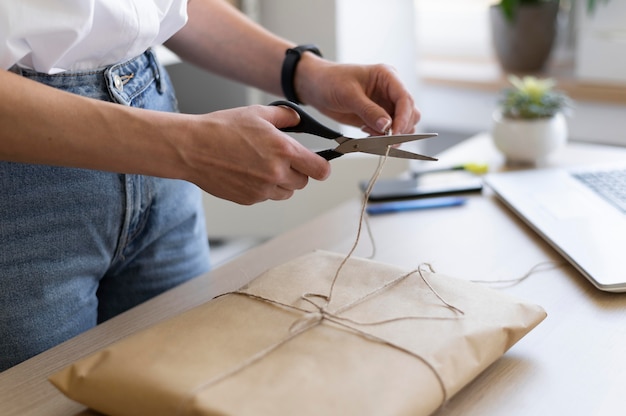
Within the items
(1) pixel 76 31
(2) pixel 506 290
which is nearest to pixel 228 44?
(1) pixel 76 31

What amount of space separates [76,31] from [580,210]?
656mm

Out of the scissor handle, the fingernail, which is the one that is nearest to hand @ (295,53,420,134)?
the fingernail

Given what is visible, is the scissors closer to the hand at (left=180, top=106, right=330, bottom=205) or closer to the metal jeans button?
the hand at (left=180, top=106, right=330, bottom=205)

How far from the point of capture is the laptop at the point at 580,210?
34.7 inches

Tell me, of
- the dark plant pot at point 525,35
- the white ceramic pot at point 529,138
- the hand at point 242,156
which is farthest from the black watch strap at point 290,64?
the dark plant pot at point 525,35

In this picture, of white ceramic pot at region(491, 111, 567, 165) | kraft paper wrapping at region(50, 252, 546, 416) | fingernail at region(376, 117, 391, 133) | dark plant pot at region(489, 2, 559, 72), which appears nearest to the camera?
kraft paper wrapping at region(50, 252, 546, 416)

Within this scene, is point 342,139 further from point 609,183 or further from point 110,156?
point 609,183

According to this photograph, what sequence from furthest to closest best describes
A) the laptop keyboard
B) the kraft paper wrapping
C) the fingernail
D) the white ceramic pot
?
the white ceramic pot, the laptop keyboard, the fingernail, the kraft paper wrapping

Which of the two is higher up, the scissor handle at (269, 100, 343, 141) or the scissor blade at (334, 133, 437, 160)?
Result: the scissor handle at (269, 100, 343, 141)

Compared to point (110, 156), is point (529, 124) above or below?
below

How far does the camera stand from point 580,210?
1.04 m

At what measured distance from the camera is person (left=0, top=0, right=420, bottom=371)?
27.7 inches

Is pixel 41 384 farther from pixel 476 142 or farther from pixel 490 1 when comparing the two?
pixel 490 1

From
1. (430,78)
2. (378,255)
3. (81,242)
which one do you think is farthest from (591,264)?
(430,78)
